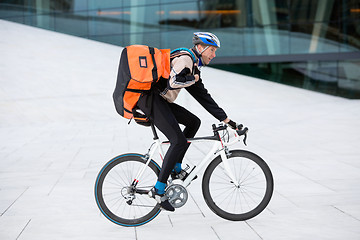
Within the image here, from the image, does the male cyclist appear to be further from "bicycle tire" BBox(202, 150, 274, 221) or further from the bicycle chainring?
"bicycle tire" BBox(202, 150, 274, 221)

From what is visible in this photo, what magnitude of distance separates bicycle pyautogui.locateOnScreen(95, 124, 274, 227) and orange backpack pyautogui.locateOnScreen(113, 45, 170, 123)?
37cm

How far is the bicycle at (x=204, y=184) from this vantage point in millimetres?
4242

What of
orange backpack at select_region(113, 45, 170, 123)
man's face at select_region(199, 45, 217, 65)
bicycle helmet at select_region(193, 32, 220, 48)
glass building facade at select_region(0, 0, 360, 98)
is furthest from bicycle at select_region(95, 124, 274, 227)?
glass building facade at select_region(0, 0, 360, 98)

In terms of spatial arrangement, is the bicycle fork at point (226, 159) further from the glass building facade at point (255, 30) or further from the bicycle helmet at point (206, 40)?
the glass building facade at point (255, 30)

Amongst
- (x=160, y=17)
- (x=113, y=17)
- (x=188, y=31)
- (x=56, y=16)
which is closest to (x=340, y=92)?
(x=188, y=31)

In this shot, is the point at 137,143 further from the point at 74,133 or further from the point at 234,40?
the point at 234,40

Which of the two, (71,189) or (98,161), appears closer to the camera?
(71,189)

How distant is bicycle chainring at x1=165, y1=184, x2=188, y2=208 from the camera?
4.24m

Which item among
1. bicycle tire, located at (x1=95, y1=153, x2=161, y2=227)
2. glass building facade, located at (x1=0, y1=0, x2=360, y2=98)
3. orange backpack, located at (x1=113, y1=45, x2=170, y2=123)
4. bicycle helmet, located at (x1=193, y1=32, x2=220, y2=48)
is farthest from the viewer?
glass building facade, located at (x1=0, y1=0, x2=360, y2=98)

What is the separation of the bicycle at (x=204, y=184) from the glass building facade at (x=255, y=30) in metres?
21.8

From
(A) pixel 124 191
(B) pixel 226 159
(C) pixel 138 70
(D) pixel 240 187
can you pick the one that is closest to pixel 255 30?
(D) pixel 240 187

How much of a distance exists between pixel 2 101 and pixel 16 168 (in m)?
10.1

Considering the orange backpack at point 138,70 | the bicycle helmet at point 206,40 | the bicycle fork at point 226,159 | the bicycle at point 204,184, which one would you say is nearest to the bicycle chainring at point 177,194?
the bicycle at point 204,184

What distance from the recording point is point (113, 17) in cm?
3070
